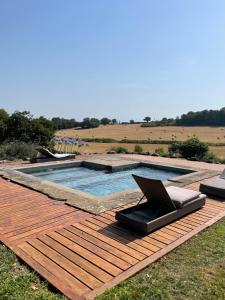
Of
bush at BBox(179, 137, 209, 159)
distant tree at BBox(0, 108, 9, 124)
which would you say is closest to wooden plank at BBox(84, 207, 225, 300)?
bush at BBox(179, 137, 209, 159)

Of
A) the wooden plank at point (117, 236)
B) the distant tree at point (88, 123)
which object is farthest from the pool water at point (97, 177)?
the distant tree at point (88, 123)

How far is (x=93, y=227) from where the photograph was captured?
5.30m

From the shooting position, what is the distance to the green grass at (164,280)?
330cm

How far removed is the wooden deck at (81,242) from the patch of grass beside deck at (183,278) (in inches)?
6.2

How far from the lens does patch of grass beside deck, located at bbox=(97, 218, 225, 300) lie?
333cm

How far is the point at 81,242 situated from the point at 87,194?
A: 2.77 m

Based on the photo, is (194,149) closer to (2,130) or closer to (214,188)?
(214,188)

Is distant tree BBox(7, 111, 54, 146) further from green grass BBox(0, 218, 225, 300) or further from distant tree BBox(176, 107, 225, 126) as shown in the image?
distant tree BBox(176, 107, 225, 126)

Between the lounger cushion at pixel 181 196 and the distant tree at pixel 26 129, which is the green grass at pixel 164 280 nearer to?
the lounger cushion at pixel 181 196

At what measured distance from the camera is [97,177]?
11.8 meters

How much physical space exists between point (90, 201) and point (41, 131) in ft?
42.6

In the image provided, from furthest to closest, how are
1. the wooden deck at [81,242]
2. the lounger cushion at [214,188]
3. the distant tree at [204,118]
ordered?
the distant tree at [204,118], the lounger cushion at [214,188], the wooden deck at [81,242]

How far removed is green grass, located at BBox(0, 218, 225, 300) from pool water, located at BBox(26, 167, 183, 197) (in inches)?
221

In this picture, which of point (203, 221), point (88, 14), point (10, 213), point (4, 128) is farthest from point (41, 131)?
point (203, 221)
